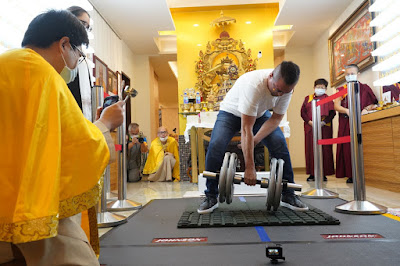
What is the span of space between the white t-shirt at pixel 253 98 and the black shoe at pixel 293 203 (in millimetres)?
807

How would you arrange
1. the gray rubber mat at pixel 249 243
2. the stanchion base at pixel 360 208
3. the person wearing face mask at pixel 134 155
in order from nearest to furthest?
the gray rubber mat at pixel 249 243, the stanchion base at pixel 360 208, the person wearing face mask at pixel 134 155

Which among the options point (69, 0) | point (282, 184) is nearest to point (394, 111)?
point (282, 184)

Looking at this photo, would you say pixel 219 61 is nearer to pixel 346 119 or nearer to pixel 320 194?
pixel 346 119

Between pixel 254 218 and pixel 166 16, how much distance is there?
5507 mm

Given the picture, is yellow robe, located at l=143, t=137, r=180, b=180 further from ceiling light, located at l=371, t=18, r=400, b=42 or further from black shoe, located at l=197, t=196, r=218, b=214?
ceiling light, located at l=371, t=18, r=400, b=42

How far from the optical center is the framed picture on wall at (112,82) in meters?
7.27

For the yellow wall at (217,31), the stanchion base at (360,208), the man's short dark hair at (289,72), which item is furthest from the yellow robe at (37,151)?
the yellow wall at (217,31)

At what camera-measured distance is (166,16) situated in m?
7.24

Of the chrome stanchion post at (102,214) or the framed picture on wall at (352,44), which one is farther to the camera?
the framed picture on wall at (352,44)

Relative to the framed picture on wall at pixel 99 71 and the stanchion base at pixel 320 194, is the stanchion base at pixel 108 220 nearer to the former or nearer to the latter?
the stanchion base at pixel 320 194

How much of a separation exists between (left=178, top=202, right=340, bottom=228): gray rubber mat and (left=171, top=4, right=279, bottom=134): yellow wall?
550 centimetres


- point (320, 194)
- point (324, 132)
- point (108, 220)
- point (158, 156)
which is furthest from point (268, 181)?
point (158, 156)

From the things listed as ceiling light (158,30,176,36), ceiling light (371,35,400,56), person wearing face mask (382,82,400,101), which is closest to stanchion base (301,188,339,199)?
person wearing face mask (382,82,400,101)

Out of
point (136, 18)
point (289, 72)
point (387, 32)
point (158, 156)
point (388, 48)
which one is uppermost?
point (136, 18)
